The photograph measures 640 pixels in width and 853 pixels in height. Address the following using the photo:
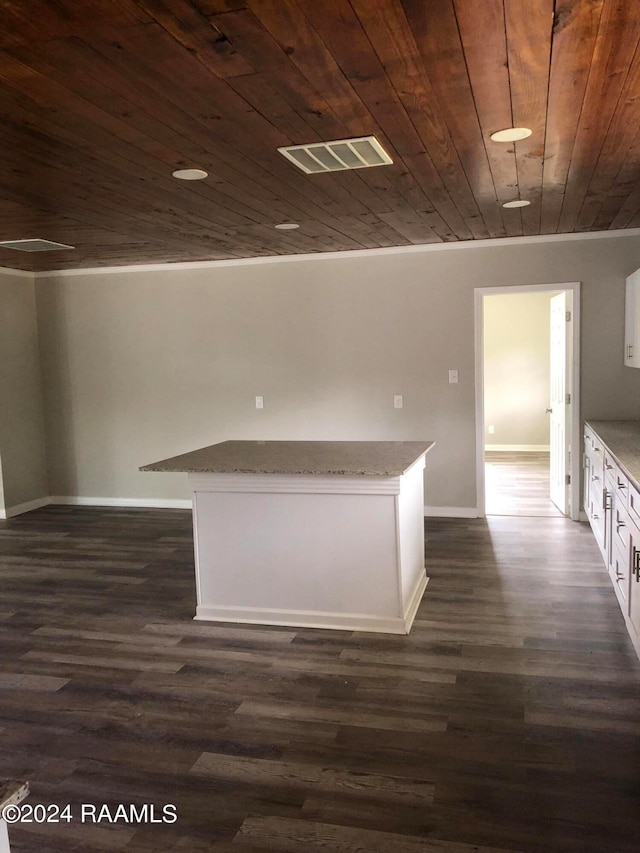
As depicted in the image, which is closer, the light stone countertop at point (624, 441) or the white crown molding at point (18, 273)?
the light stone countertop at point (624, 441)

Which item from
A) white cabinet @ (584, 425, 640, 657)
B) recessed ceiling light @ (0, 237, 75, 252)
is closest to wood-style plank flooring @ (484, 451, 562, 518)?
white cabinet @ (584, 425, 640, 657)

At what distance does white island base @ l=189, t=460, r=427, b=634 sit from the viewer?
3.53 m

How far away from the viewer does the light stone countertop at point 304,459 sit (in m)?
3.47

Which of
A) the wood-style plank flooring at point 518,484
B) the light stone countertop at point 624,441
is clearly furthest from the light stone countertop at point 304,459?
the wood-style plank flooring at point 518,484

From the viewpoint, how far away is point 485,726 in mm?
2635

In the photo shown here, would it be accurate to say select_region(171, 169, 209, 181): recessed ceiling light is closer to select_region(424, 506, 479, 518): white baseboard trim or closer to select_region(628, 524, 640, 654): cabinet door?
select_region(628, 524, 640, 654): cabinet door

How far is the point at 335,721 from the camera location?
2.72 m

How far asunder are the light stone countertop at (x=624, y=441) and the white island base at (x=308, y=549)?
1081 millimetres

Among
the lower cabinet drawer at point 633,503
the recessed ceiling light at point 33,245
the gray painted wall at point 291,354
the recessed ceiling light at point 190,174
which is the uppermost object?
the recessed ceiling light at point 33,245

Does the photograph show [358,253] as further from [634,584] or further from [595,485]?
[634,584]

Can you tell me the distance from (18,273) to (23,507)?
232 centimetres

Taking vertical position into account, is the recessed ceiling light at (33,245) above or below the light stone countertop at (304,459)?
above

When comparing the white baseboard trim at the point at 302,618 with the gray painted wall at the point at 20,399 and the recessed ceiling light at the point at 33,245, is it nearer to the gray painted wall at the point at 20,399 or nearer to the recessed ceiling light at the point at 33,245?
the recessed ceiling light at the point at 33,245

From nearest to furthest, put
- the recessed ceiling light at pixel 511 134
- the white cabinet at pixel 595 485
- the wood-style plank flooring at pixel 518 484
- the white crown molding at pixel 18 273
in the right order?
1. the recessed ceiling light at pixel 511 134
2. the white cabinet at pixel 595 485
3. the wood-style plank flooring at pixel 518 484
4. the white crown molding at pixel 18 273
